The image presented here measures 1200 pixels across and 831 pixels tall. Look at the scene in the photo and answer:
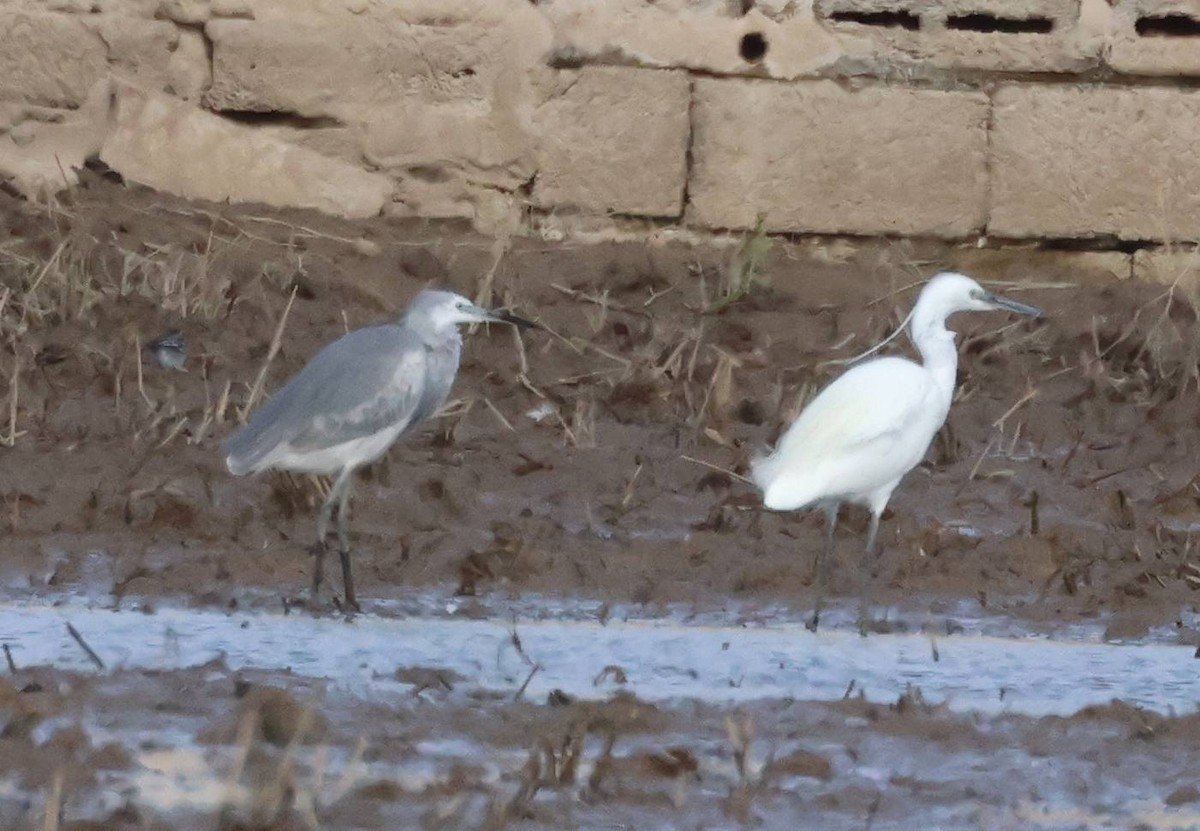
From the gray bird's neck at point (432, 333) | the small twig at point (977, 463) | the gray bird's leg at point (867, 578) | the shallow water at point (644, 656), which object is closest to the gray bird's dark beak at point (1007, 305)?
the small twig at point (977, 463)

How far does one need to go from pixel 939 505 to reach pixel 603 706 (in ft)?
9.43

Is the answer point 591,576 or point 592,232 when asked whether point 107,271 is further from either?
point 591,576

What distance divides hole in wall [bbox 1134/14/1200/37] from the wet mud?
0.88 meters

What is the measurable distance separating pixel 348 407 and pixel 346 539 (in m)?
0.34

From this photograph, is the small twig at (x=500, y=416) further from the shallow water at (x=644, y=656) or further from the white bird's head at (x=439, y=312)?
the shallow water at (x=644, y=656)

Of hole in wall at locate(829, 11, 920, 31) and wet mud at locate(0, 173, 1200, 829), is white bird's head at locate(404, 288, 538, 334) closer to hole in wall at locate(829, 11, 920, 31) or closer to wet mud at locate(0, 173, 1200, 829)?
wet mud at locate(0, 173, 1200, 829)

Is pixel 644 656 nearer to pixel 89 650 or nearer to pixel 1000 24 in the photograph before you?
pixel 89 650

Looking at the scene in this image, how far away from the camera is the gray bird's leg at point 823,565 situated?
19.5ft

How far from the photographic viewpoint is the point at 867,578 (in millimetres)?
6180

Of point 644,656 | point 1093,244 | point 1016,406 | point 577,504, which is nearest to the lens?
point 644,656

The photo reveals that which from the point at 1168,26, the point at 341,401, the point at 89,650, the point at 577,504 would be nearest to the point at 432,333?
the point at 341,401

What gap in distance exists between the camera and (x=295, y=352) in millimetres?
8102

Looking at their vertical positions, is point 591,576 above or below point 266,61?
below

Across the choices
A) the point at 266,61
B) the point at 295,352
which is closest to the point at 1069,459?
the point at 295,352
